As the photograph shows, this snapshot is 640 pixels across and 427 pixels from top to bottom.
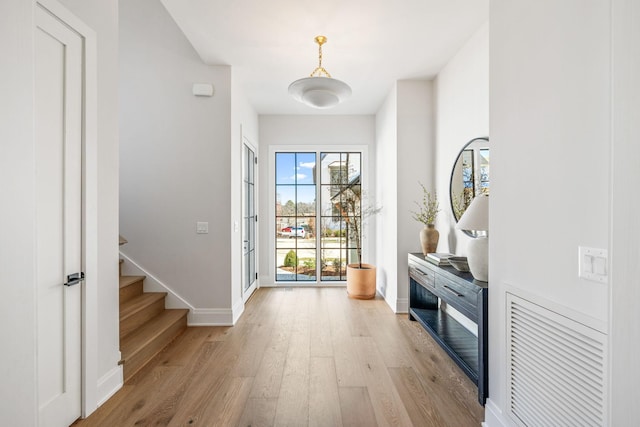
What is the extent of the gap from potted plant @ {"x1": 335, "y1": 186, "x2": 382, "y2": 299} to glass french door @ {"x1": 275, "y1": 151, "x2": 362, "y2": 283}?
4cm

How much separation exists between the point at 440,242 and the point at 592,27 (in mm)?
2719

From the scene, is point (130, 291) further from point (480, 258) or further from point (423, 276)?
point (480, 258)

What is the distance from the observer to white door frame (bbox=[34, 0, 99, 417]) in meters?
1.93

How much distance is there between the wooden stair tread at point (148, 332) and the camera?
2.52 meters

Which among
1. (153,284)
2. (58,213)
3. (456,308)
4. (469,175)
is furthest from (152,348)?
(469,175)

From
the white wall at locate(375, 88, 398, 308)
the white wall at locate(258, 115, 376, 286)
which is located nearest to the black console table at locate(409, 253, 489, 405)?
the white wall at locate(375, 88, 398, 308)

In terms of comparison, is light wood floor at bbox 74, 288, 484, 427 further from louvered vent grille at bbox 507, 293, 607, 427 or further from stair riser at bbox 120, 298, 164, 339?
louvered vent grille at bbox 507, 293, 607, 427

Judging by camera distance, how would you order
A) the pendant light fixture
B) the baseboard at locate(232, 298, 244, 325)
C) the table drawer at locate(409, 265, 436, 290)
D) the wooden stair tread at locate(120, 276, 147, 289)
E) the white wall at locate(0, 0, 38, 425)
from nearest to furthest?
the white wall at locate(0, 0, 38, 425), the pendant light fixture, the table drawer at locate(409, 265, 436, 290), the wooden stair tread at locate(120, 276, 147, 289), the baseboard at locate(232, 298, 244, 325)

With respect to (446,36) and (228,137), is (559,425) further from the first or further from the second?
(228,137)

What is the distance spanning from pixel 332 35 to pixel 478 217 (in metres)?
2.02

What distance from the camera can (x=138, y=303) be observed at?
10.2 ft

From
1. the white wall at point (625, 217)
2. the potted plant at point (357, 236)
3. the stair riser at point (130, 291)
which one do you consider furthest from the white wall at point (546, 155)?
the stair riser at point (130, 291)

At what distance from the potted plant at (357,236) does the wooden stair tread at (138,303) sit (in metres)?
2.48

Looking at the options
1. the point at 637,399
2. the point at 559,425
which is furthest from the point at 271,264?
the point at 637,399
